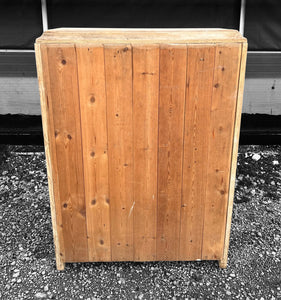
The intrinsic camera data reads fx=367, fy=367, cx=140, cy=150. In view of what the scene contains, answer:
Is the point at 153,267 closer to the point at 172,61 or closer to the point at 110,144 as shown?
the point at 110,144

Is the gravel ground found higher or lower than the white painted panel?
lower

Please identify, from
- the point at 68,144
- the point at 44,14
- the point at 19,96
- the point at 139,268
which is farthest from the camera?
the point at 19,96

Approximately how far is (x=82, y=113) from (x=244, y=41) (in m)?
1.17

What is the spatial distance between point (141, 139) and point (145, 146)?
0.20 feet

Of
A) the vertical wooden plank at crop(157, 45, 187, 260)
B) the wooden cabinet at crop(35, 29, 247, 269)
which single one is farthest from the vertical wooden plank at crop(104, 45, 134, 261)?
the vertical wooden plank at crop(157, 45, 187, 260)

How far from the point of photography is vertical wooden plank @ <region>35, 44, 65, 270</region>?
7.75 feet

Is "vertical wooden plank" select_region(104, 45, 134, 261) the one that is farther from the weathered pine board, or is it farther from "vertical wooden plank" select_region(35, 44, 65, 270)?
"vertical wooden plank" select_region(35, 44, 65, 270)

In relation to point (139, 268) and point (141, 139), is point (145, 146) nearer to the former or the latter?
point (141, 139)

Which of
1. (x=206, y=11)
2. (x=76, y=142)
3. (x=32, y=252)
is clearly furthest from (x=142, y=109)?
(x=206, y=11)

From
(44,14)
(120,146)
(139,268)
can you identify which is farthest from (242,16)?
(139,268)

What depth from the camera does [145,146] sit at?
8.57ft

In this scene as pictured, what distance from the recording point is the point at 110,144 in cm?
260

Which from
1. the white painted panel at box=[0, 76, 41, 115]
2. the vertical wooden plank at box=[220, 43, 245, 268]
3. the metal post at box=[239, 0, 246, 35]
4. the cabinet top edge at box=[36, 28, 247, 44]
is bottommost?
the white painted panel at box=[0, 76, 41, 115]

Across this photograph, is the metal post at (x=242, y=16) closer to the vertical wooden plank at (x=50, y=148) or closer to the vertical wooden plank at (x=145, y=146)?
the vertical wooden plank at (x=145, y=146)
